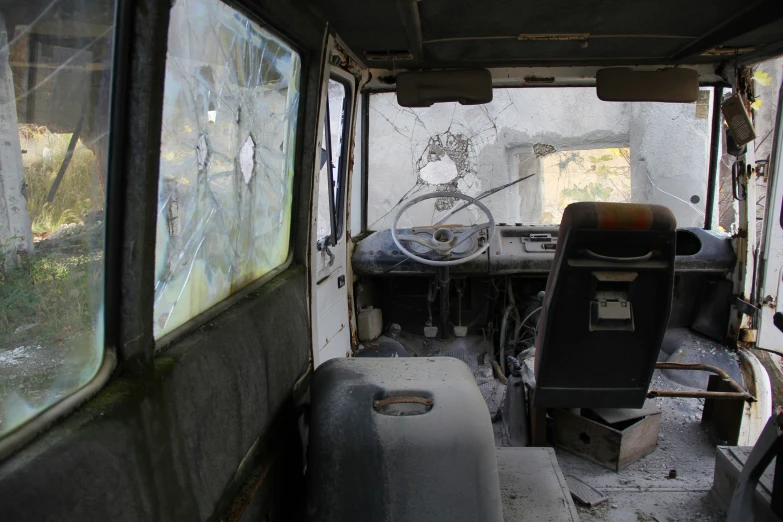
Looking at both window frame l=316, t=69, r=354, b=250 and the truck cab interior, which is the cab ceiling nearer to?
the truck cab interior

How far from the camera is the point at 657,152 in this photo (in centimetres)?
345

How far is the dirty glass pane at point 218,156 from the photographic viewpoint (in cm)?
97

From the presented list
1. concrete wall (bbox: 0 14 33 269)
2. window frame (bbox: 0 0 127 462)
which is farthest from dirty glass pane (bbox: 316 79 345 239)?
concrete wall (bbox: 0 14 33 269)

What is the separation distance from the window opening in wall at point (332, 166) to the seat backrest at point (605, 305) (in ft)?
4.19

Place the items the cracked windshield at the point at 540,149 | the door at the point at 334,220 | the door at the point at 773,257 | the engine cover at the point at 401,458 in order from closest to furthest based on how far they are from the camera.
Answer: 1. the engine cover at the point at 401,458
2. the door at the point at 773,257
3. the door at the point at 334,220
4. the cracked windshield at the point at 540,149

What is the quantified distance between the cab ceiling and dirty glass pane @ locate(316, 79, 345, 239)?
0.26 meters

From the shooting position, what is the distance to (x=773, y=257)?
299 cm

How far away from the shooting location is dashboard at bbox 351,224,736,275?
3.50 m

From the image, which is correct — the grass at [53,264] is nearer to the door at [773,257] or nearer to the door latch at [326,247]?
the door latch at [326,247]

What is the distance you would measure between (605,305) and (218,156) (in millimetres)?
1566

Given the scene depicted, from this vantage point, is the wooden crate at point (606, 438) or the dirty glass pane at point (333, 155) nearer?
the wooden crate at point (606, 438)

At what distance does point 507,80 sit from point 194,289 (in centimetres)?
249

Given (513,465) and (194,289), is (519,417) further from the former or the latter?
(194,289)

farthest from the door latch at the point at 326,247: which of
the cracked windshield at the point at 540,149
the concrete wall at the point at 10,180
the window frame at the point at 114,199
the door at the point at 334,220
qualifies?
the concrete wall at the point at 10,180
